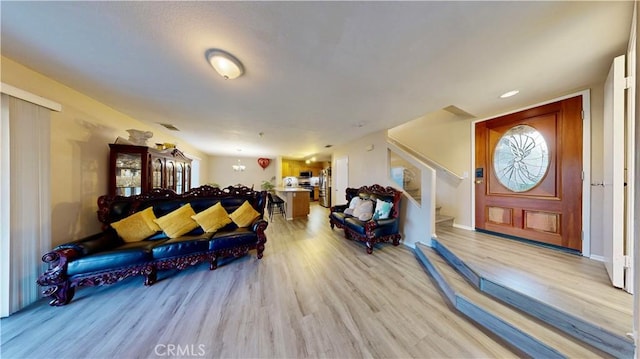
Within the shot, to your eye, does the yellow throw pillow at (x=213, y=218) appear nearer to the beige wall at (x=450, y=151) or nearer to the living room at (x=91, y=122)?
the living room at (x=91, y=122)

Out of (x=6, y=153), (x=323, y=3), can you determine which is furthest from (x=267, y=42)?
(x=6, y=153)

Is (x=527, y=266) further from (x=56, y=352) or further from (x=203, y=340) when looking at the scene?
(x=56, y=352)

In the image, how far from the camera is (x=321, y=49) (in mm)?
1515

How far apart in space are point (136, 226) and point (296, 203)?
3.63m

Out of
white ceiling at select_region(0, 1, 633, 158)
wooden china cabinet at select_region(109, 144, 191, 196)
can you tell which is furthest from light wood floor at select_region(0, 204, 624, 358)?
white ceiling at select_region(0, 1, 633, 158)

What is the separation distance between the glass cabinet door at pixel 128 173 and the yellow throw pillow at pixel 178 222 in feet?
2.96

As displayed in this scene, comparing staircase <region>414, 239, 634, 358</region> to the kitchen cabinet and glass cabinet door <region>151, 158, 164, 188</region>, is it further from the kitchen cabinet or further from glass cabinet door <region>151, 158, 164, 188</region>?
the kitchen cabinet

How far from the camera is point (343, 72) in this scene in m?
1.84

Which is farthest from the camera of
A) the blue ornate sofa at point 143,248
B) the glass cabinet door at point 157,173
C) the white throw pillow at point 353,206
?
the white throw pillow at point 353,206

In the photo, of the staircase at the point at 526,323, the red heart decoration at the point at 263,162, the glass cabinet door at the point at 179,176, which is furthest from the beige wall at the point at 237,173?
the staircase at the point at 526,323

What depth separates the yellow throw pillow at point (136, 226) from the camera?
233cm

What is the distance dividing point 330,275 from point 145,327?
1859 millimetres

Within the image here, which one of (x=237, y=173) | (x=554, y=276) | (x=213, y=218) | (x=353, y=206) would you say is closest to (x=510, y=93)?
(x=554, y=276)

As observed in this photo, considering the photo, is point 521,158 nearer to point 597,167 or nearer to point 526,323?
point 597,167
